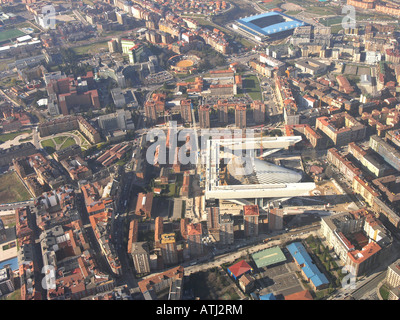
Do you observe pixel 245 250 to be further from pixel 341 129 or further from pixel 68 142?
pixel 68 142

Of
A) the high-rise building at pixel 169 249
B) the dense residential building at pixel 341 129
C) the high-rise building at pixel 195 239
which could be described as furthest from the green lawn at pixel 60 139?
the dense residential building at pixel 341 129

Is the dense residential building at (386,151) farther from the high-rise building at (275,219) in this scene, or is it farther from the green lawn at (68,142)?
the green lawn at (68,142)

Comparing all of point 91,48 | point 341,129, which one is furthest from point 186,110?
point 91,48

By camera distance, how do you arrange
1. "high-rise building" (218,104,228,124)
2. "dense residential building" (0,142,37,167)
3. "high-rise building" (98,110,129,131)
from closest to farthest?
"dense residential building" (0,142,37,167)
"high-rise building" (98,110,129,131)
"high-rise building" (218,104,228,124)

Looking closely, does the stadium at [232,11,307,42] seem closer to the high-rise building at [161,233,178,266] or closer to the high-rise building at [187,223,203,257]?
the high-rise building at [187,223,203,257]

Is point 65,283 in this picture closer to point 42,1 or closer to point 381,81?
point 381,81

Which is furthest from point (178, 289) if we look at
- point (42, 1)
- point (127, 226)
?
point (42, 1)

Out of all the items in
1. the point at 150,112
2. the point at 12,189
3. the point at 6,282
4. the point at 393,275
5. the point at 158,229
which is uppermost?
the point at 150,112

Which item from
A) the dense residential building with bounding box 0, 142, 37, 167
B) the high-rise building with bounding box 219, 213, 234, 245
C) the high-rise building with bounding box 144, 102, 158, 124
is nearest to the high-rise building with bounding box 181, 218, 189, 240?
the high-rise building with bounding box 219, 213, 234, 245
